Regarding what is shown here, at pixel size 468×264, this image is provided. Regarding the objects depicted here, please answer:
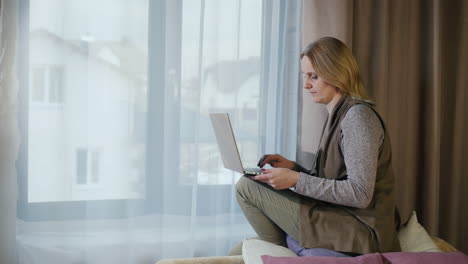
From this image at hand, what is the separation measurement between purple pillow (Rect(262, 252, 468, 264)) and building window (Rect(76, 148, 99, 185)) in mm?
1030

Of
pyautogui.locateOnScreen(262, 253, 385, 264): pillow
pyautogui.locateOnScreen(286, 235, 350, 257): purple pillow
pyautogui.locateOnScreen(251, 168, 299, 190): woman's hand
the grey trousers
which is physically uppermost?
pyautogui.locateOnScreen(251, 168, 299, 190): woman's hand

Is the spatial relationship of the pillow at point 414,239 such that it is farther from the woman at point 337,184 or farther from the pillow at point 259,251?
the pillow at point 259,251

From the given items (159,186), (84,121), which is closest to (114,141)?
(84,121)

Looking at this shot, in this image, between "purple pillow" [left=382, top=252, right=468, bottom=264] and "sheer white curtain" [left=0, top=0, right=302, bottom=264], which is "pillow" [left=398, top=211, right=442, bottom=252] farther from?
"sheer white curtain" [left=0, top=0, right=302, bottom=264]

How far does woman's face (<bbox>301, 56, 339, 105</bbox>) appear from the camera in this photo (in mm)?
1680

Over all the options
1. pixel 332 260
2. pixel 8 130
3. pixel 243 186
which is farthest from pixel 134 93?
pixel 332 260

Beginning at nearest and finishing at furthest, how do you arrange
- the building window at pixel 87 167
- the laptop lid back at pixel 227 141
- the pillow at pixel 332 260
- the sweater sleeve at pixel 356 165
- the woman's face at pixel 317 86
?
1. the pillow at pixel 332 260
2. the sweater sleeve at pixel 356 165
3. the laptop lid back at pixel 227 141
4. the woman's face at pixel 317 86
5. the building window at pixel 87 167

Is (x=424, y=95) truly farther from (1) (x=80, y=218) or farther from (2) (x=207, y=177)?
(1) (x=80, y=218)

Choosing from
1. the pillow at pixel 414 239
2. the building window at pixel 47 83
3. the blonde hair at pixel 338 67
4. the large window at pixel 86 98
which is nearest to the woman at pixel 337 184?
the blonde hair at pixel 338 67

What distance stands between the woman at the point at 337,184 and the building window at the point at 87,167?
734 mm

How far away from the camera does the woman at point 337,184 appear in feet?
4.82

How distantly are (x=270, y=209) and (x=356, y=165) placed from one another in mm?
371

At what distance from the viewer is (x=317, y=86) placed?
169 centimetres

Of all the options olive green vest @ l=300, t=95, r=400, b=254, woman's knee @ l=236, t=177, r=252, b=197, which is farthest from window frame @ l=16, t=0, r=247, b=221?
olive green vest @ l=300, t=95, r=400, b=254
